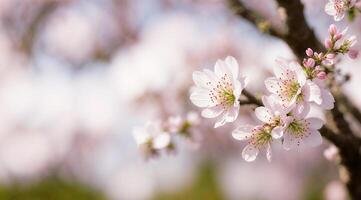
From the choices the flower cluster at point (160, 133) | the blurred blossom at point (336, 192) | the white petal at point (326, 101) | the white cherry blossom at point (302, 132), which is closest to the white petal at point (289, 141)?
the white cherry blossom at point (302, 132)

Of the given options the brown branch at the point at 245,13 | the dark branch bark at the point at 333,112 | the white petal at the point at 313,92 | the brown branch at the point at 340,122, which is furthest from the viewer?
the brown branch at the point at 245,13

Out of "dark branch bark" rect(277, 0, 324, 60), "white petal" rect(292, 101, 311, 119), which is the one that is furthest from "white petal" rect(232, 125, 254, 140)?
"dark branch bark" rect(277, 0, 324, 60)

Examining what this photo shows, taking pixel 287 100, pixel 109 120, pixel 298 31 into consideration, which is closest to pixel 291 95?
pixel 287 100

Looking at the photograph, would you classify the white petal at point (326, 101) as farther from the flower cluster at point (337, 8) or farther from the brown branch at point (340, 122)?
the brown branch at point (340, 122)

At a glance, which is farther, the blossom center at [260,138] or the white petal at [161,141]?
the white petal at [161,141]

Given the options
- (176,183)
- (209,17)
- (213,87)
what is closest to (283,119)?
(213,87)

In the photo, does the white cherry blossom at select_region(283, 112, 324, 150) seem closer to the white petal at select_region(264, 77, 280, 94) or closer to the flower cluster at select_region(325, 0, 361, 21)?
the white petal at select_region(264, 77, 280, 94)
